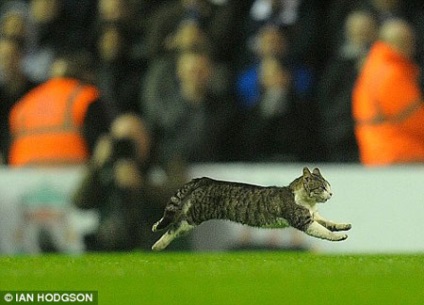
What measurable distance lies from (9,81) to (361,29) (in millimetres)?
2658

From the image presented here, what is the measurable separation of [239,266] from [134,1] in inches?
132

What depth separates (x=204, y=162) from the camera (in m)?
7.67

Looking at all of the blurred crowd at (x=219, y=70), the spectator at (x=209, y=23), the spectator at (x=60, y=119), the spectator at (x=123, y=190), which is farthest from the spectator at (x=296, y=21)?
the spectator at (x=60, y=119)

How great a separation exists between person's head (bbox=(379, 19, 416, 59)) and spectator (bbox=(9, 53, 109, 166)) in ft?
6.91

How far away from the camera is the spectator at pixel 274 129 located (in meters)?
7.65

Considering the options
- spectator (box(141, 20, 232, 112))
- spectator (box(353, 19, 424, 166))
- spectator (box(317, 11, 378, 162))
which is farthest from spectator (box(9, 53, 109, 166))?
spectator (box(353, 19, 424, 166))

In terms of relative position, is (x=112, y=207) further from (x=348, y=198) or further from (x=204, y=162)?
(x=348, y=198)

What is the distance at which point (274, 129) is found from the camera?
769 centimetres

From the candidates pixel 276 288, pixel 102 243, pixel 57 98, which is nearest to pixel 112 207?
pixel 102 243

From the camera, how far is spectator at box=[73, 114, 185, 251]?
24.6ft

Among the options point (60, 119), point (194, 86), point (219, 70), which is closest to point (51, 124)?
point (60, 119)

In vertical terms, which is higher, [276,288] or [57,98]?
[57,98]

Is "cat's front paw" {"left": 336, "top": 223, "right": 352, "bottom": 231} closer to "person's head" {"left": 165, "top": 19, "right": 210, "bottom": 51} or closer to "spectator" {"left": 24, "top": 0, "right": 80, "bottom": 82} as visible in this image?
"person's head" {"left": 165, "top": 19, "right": 210, "bottom": 51}

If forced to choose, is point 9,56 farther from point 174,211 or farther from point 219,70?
point 174,211
